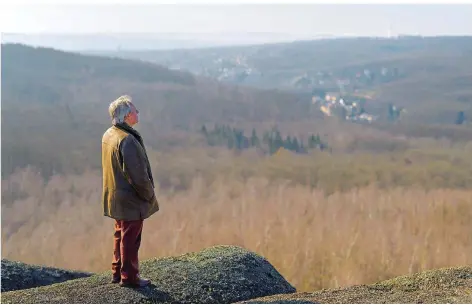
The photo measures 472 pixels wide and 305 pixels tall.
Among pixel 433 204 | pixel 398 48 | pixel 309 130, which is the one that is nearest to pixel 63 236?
pixel 433 204

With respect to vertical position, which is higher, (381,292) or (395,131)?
(381,292)

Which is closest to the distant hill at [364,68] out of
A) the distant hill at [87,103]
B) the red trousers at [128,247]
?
the distant hill at [87,103]

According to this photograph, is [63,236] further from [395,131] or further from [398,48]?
[398,48]

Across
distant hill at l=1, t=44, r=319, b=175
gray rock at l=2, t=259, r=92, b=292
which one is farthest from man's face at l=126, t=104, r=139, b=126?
distant hill at l=1, t=44, r=319, b=175

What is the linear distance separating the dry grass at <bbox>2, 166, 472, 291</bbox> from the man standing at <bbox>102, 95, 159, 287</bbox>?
637 centimetres

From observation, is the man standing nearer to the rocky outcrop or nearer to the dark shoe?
the dark shoe

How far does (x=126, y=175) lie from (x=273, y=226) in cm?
1415

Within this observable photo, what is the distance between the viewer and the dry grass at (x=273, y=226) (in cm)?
1544

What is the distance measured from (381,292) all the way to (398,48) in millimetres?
79881

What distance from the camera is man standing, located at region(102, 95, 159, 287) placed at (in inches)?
252

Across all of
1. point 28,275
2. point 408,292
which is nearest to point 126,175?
point 408,292

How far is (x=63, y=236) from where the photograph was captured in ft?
75.0

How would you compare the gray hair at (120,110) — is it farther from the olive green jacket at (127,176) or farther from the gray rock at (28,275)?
the gray rock at (28,275)

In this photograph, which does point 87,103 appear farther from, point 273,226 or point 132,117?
point 132,117
